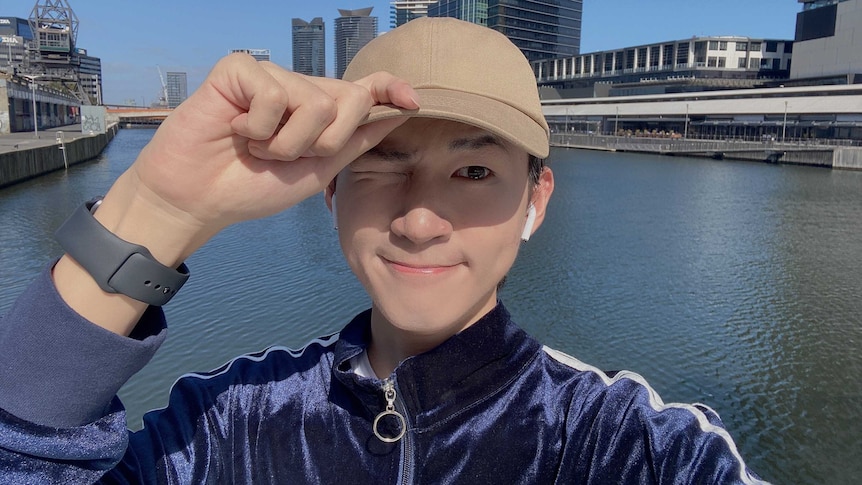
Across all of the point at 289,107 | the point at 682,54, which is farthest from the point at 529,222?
the point at 682,54

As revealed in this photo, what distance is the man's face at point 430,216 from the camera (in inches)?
45.0

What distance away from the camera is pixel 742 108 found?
5069 cm

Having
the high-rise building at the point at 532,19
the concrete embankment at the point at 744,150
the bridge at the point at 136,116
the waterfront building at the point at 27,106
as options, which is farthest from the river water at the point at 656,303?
the high-rise building at the point at 532,19

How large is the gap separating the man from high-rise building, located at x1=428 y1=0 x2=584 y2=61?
283ft

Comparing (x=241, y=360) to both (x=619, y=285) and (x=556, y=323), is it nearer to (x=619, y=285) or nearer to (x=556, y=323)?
(x=556, y=323)

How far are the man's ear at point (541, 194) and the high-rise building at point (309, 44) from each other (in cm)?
12864

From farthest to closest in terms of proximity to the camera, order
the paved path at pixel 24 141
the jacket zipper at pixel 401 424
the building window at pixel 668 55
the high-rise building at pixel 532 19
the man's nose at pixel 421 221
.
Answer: the high-rise building at pixel 532 19 → the building window at pixel 668 55 → the paved path at pixel 24 141 → the jacket zipper at pixel 401 424 → the man's nose at pixel 421 221

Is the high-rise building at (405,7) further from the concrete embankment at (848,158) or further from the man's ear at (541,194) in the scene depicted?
the man's ear at (541,194)

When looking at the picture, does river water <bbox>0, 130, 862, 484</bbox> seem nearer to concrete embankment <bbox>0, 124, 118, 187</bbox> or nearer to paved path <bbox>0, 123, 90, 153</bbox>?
concrete embankment <bbox>0, 124, 118, 187</bbox>

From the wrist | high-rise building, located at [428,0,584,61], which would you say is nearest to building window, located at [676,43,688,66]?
high-rise building, located at [428,0,584,61]

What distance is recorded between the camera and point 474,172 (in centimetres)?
117

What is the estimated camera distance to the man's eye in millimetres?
1165

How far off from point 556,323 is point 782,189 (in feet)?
66.5

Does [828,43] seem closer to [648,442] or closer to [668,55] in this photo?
[668,55]
